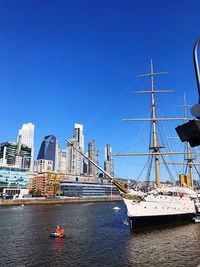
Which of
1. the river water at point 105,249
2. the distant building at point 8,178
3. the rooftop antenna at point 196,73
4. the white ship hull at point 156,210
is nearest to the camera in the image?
the rooftop antenna at point 196,73

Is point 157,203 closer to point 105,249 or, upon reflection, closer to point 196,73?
point 105,249

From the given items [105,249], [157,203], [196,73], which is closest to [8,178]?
[157,203]

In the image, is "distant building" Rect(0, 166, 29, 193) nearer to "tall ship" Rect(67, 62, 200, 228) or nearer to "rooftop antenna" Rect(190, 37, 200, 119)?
"tall ship" Rect(67, 62, 200, 228)

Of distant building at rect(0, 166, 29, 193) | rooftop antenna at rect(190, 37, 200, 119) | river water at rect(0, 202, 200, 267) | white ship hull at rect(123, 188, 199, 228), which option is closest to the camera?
rooftop antenna at rect(190, 37, 200, 119)

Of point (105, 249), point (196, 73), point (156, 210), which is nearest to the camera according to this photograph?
point (196, 73)

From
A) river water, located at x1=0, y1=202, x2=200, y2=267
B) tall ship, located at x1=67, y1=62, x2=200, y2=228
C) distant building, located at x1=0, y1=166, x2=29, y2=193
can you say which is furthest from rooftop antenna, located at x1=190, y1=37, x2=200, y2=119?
distant building, located at x1=0, y1=166, x2=29, y2=193

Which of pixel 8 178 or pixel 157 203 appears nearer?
pixel 157 203

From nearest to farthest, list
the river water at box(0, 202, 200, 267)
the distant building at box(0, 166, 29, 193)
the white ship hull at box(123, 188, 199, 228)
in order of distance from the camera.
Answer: the river water at box(0, 202, 200, 267) < the white ship hull at box(123, 188, 199, 228) < the distant building at box(0, 166, 29, 193)

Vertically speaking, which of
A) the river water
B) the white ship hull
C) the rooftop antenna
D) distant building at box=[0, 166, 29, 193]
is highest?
distant building at box=[0, 166, 29, 193]

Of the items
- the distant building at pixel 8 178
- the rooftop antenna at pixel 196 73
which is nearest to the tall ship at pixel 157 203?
the rooftop antenna at pixel 196 73

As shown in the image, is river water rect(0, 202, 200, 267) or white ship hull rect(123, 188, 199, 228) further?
white ship hull rect(123, 188, 199, 228)

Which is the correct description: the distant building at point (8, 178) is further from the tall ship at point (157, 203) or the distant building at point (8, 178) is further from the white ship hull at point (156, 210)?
the white ship hull at point (156, 210)

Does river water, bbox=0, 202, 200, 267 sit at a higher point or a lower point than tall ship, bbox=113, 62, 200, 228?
lower

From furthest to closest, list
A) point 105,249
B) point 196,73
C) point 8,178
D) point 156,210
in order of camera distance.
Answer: point 8,178
point 156,210
point 105,249
point 196,73
